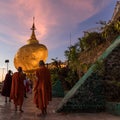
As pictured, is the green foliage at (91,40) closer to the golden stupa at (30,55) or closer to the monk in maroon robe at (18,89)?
the monk in maroon robe at (18,89)

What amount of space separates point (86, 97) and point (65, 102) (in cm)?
76

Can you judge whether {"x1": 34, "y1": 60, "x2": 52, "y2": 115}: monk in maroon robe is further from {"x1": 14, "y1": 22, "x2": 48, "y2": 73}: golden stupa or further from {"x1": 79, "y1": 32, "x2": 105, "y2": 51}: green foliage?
{"x1": 14, "y1": 22, "x2": 48, "y2": 73}: golden stupa

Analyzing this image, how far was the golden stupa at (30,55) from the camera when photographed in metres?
43.7

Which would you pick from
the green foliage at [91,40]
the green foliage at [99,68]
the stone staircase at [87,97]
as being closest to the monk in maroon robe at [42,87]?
the stone staircase at [87,97]

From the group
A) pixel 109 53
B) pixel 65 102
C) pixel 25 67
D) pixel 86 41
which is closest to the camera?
pixel 65 102

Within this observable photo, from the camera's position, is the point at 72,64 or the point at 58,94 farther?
the point at 58,94

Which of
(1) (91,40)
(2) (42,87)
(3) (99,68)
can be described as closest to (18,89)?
(2) (42,87)

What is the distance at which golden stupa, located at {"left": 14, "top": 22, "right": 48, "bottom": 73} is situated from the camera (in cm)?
4366

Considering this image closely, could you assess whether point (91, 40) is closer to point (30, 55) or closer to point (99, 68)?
point (99, 68)

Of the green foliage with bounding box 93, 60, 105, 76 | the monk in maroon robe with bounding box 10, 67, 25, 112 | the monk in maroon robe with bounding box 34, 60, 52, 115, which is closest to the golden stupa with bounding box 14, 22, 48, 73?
the monk in maroon robe with bounding box 10, 67, 25, 112

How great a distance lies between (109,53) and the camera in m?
12.6

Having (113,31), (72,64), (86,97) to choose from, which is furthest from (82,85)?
(72,64)

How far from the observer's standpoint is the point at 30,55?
4400 centimetres

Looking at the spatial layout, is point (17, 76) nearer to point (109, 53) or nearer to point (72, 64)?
point (109, 53)
